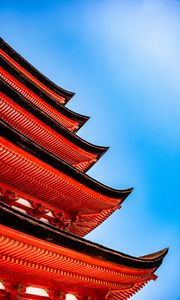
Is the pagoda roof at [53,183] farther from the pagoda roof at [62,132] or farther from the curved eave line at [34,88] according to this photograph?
the curved eave line at [34,88]

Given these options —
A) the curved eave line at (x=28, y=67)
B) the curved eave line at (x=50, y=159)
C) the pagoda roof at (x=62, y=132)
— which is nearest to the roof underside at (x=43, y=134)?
the pagoda roof at (x=62, y=132)

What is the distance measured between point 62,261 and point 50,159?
277 centimetres

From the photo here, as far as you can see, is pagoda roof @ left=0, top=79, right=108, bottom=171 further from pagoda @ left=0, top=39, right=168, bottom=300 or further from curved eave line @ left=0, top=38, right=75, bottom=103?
curved eave line @ left=0, top=38, right=75, bottom=103

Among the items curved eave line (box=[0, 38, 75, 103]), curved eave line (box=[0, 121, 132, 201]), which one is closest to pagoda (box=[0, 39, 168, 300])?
curved eave line (box=[0, 121, 132, 201])

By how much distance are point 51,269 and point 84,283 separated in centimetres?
163

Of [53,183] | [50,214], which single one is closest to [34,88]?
[53,183]

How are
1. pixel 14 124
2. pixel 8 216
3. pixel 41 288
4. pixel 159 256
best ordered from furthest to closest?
pixel 14 124 → pixel 159 256 → pixel 41 288 → pixel 8 216

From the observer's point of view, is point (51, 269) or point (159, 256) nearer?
point (51, 269)

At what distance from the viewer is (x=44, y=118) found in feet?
32.7

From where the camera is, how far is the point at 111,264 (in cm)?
706

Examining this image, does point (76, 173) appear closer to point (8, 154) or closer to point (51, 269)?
point (8, 154)

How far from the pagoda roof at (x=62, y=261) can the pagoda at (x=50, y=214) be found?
2 centimetres

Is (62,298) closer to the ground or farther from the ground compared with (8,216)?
closer to the ground

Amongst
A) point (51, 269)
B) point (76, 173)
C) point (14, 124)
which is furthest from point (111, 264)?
point (14, 124)
